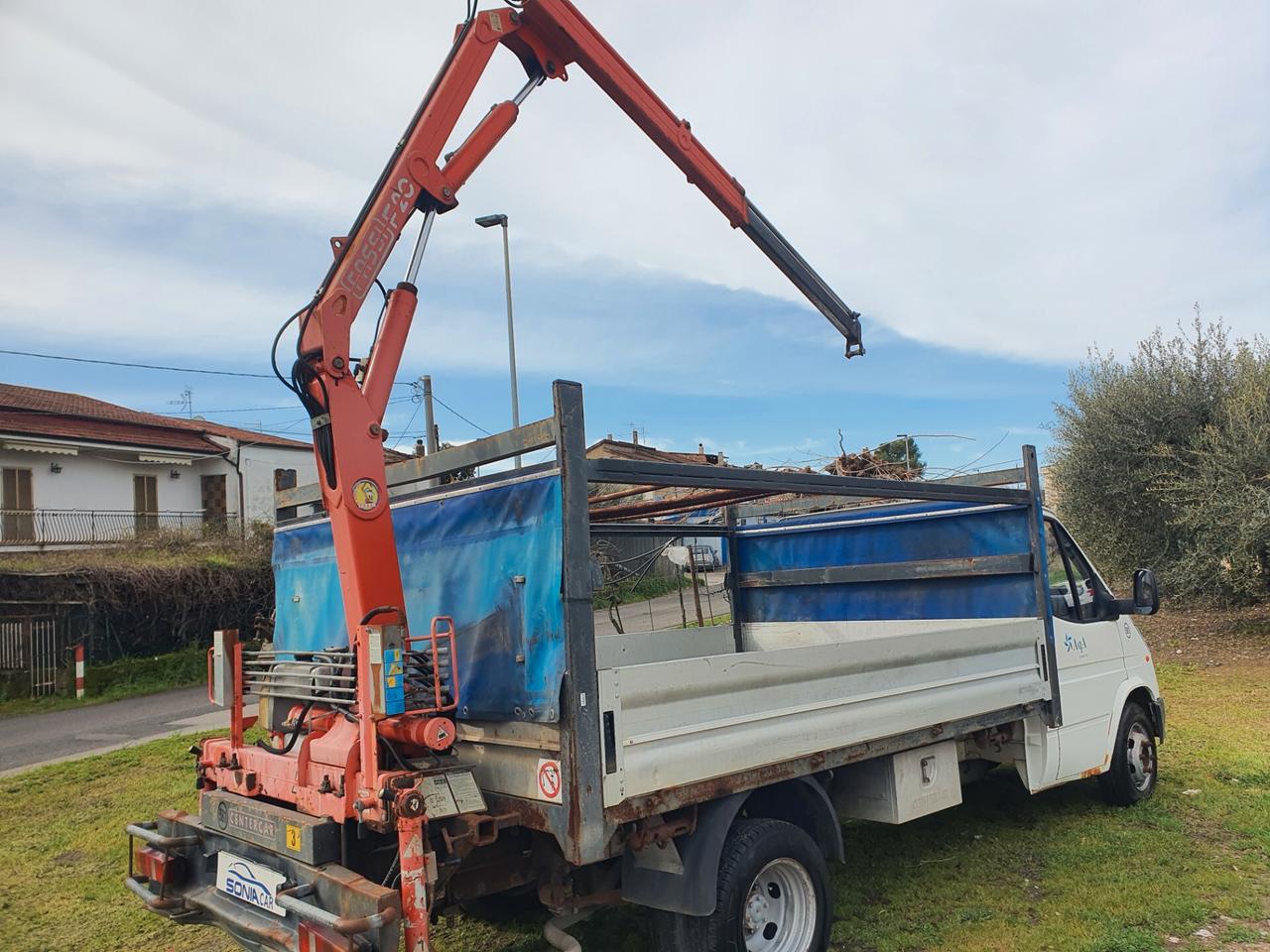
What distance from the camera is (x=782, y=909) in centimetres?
390

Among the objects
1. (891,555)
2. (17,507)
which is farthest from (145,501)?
(891,555)

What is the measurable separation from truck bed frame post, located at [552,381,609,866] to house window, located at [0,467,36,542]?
82.7ft

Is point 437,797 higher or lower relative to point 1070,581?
lower

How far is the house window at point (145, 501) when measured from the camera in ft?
87.7

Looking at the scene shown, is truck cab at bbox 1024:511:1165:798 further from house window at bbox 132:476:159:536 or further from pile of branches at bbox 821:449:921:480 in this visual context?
house window at bbox 132:476:159:536

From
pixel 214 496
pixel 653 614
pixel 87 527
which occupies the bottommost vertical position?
pixel 653 614

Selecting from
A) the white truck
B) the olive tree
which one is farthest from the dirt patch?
the white truck

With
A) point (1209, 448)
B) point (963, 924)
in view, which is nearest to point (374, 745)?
point (963, 924)

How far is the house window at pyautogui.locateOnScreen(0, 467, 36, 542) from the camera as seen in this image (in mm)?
23312

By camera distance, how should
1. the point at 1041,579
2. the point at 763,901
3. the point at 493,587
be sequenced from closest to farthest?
the point at 493,587 → the point at 763,901 → the point at 1041,579

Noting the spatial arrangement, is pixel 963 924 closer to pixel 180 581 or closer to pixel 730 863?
pixel 730 863

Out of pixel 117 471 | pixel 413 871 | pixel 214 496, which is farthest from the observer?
pixel 214 496

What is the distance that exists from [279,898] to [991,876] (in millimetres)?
3899

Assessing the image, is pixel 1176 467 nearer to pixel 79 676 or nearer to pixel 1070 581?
pixel 1070 581
